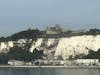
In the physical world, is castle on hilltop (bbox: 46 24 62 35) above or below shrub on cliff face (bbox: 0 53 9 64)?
above

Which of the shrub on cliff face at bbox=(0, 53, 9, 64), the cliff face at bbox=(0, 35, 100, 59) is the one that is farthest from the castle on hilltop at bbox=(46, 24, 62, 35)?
the shrub on cliff face at bbox=(0, 53, 9, 64)

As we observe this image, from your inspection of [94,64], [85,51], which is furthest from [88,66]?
[85,51]

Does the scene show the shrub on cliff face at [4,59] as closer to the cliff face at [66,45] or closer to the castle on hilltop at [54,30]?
the cliff face at [66,45]

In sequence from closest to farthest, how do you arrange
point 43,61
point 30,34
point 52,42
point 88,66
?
point 88,66, point 43,61, point 52,42, point 30,34

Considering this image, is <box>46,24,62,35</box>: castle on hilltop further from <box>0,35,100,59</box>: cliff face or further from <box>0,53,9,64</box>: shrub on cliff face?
<box>0,53,9,64</box>: shrub on cliff face

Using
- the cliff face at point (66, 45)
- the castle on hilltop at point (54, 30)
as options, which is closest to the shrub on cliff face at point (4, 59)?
the cliff face at point (66, 45)

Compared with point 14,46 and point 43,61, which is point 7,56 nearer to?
point 14,46

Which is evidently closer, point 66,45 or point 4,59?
point 66,45

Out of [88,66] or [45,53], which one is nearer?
[88,66]
